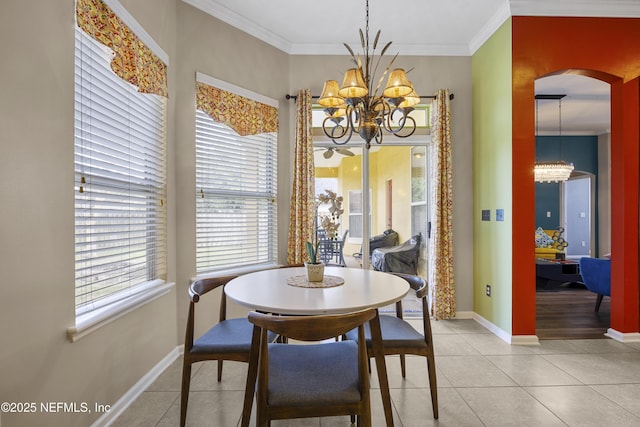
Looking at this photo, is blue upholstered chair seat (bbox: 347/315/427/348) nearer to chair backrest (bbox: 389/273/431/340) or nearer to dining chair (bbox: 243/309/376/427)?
chair backrest (bbox: 389/273/431/340)

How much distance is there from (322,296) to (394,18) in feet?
9.43

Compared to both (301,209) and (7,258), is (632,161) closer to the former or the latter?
(301,209)

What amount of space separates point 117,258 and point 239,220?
132 centimetres

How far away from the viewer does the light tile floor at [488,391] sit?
1906 mm

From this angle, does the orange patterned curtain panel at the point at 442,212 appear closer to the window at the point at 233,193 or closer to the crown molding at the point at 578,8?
the crown molding at the point at 578,8

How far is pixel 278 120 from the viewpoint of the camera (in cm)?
360

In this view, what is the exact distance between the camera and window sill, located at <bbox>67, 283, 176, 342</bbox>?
1604mm

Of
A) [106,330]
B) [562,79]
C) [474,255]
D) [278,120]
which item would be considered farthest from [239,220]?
[562,79]

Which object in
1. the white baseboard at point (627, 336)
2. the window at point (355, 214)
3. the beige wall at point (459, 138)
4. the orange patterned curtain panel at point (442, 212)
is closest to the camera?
the white baseboard at point (627, 336)

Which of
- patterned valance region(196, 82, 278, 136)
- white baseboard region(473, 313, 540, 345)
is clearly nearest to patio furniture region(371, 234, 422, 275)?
white baseboard region(473, 313, 540, 345)

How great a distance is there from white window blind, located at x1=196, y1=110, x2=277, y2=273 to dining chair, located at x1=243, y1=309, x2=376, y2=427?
5.96 ft

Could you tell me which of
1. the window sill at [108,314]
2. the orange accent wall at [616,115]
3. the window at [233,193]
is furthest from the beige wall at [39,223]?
the orange accent wall at [616,115]

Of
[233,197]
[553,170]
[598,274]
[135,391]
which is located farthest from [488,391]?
[553,170]

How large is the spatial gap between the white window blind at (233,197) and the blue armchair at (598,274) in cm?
347
